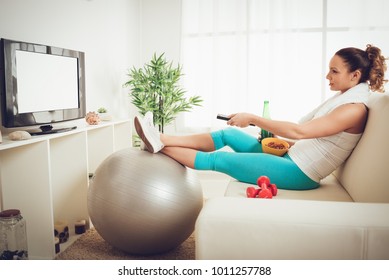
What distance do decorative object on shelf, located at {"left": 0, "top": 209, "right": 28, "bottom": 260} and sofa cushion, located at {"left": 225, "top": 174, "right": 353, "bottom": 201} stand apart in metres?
0.93

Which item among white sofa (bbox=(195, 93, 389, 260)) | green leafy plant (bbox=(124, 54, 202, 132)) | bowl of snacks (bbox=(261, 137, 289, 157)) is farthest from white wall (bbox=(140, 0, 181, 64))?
white sofa (bbox=(195, 93, 389, 260))

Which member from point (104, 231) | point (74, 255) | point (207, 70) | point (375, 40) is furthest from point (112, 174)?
point (375, 40)

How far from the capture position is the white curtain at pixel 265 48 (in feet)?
11.8

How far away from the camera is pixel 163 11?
3959 mm

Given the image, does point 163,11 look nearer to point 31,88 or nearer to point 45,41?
point 45,41

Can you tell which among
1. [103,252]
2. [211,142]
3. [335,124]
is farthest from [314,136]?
[103,252]

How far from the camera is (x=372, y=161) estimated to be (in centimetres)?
145

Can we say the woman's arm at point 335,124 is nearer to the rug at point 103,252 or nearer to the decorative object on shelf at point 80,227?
the rug at point 103,252

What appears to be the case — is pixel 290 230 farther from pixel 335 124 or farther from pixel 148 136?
pixel 148 136

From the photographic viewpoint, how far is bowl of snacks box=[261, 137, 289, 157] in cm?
199

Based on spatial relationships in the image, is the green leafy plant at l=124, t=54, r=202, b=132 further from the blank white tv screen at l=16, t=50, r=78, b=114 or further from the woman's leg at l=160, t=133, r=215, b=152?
the woman's leg at l=160, t=133, r=215, b=152

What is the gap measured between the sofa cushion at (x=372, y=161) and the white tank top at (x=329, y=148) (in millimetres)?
40

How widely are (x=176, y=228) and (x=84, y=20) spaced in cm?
189

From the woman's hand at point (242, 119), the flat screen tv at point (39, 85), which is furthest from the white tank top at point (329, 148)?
the flat screen tv at point (39, 85)
